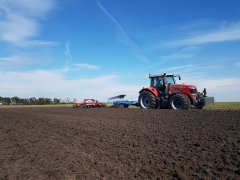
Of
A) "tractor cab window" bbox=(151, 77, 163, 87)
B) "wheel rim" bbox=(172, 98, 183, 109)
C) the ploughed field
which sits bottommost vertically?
the ploughed field

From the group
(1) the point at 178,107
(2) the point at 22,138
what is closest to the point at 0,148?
(2) the point at 22,138

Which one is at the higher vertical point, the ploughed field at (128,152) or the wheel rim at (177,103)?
the wheel rim at (177,103)

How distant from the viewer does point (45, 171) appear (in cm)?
870

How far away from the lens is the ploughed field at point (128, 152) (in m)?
8.30

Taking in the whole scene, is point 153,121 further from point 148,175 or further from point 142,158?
point 148,175

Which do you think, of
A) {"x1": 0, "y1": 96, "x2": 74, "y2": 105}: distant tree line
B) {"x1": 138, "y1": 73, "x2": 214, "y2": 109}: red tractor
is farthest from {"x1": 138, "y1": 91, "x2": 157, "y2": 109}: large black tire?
{"x1": 0, "y1": 96, "x2": 74, "y2": 105}: distant tree line

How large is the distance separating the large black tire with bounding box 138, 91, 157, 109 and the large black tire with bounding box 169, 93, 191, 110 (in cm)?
163

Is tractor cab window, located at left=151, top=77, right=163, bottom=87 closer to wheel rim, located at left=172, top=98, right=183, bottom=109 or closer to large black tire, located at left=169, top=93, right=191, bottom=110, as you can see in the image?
large black tire, located at left=169, top=93, right=191, bottom=110

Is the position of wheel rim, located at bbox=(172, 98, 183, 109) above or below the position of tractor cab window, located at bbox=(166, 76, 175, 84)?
below

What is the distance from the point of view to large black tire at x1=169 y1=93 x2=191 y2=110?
21.6m

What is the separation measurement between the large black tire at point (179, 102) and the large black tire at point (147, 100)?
1.63 metres

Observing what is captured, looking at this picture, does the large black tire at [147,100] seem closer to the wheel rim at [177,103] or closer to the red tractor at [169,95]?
the red tractor at [169,95]

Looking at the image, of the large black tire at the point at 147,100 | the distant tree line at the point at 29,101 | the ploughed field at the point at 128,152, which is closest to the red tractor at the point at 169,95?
the large black tire at the point at 147,100

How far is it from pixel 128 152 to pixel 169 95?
1360 cm
